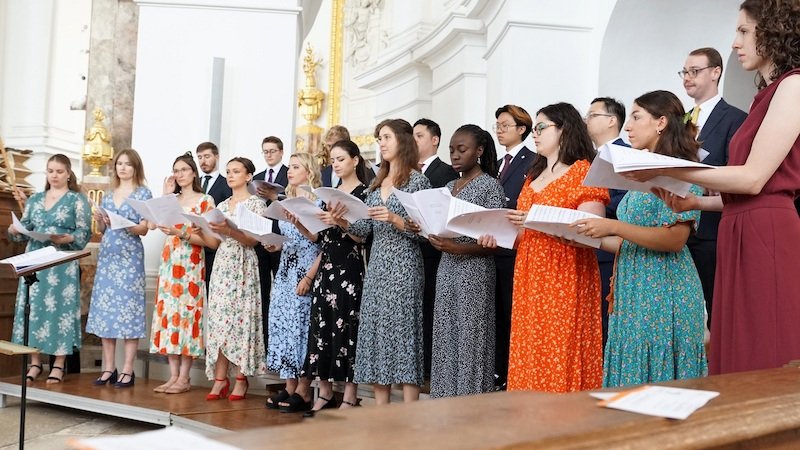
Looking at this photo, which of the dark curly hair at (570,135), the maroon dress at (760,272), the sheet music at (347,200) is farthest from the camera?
the sheet music at (347,200)

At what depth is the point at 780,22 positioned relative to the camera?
2.34 meters

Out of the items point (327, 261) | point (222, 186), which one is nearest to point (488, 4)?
point (222, 186)

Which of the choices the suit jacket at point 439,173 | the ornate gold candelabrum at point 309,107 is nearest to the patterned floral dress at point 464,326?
the suit jacket at point 439,173

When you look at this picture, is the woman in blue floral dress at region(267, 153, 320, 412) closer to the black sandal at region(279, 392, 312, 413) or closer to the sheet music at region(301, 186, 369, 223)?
the black sandal at region(279, 392, 312, 413)

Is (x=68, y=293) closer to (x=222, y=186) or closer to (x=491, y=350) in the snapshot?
(x=222, y=186)

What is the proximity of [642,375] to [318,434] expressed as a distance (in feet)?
7.48

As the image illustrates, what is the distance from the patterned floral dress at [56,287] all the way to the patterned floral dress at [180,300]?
Answer: 935 millimetres

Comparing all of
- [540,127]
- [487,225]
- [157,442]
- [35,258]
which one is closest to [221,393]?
[35,258]

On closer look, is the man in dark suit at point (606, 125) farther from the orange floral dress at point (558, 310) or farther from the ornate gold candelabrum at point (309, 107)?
the ornate gold candelabrum at point (309, 107)

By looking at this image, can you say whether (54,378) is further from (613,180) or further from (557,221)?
(613,180)

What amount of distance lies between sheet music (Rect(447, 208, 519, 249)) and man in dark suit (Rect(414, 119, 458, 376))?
47.3 inches

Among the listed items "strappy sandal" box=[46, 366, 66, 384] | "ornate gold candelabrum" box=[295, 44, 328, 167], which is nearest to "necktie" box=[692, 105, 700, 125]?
"strappy sandal" box=[46, 366, 66, 384]

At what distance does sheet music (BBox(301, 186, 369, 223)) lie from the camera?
4109mm

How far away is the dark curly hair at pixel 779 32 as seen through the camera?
234cm
